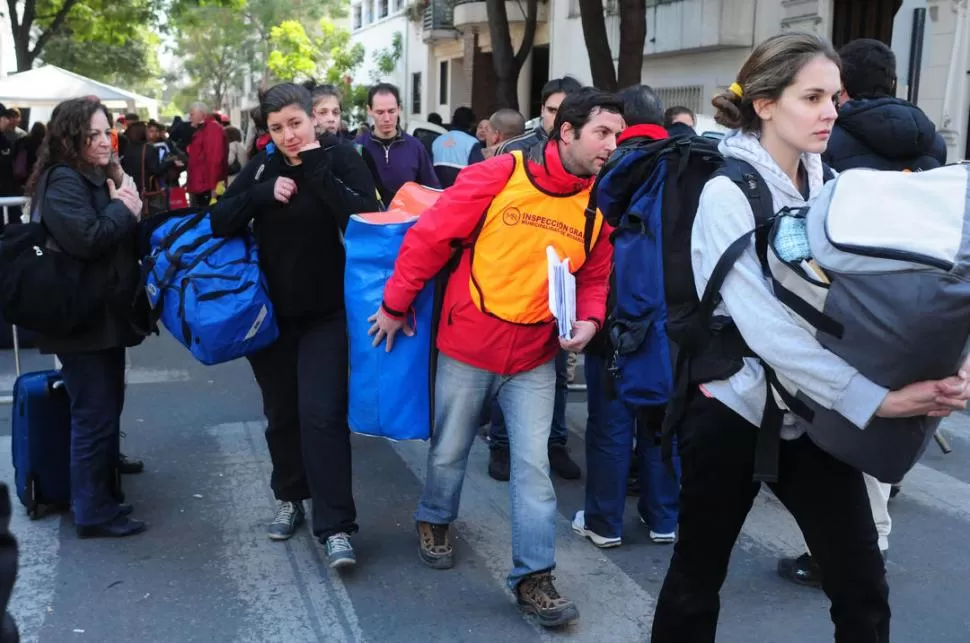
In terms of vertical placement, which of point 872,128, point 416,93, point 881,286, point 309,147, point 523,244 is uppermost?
point 416,93

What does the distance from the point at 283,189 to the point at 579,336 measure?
134cm

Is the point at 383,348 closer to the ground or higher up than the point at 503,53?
closer to the ground

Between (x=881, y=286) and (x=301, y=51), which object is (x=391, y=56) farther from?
(x=881, y=286)

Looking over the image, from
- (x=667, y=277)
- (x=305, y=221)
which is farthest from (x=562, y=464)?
(x=667, y=277)

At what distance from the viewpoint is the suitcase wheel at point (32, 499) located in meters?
4.93

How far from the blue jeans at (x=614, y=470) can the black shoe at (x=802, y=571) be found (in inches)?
22.0

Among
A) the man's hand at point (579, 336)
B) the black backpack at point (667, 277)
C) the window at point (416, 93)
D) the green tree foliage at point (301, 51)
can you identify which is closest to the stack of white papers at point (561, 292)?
the man's hand at point (579, 336)

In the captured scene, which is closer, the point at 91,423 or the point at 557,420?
the point at 91,423

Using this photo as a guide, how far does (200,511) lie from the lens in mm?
5160

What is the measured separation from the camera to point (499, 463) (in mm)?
5797

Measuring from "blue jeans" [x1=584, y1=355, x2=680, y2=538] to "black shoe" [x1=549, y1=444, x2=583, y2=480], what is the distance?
94 cm

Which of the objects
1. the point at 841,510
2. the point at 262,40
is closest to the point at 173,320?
the point at 841,510

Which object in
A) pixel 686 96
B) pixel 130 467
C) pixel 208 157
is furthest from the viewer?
pixel 686 96

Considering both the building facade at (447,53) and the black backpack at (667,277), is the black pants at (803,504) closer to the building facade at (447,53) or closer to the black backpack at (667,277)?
the black backpack at (667,277)
